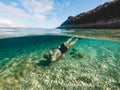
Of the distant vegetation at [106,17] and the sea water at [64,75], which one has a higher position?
the sea water at [64,75]

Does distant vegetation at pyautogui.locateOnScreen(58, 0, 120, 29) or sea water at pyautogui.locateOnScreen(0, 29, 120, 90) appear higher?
sea water at pyautogui.locateOnScreen(0, 29, 120, 90)

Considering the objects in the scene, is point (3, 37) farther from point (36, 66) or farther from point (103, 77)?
point (103, 77)

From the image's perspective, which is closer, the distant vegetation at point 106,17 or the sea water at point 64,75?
the sea water at point 64,75

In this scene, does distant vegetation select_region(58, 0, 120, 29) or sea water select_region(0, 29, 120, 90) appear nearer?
sea water select_region(0, 29, 120, 90)

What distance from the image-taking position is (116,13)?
60906 mm

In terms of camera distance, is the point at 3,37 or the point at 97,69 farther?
the point at 3,37

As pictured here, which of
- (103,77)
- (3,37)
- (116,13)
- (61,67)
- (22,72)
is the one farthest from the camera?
(116,13)

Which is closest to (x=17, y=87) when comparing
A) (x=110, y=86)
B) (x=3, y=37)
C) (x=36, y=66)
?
(x=36, y=66)

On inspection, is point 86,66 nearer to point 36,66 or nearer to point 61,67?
point 61,67

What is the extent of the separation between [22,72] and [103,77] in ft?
18.3

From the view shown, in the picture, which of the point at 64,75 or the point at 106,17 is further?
the point at 106,17

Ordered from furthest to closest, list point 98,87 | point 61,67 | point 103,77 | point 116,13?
point 116,13, point 61,67, point 103,77, point 98,87

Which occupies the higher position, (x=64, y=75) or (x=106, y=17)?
(x=64, y=75)

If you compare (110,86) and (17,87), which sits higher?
(17,87)
